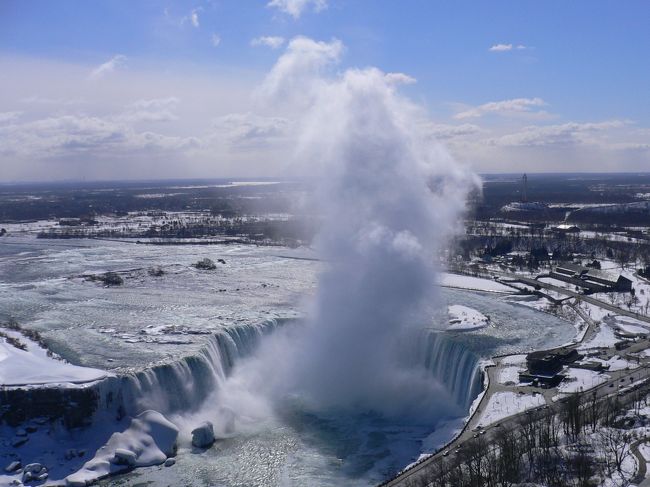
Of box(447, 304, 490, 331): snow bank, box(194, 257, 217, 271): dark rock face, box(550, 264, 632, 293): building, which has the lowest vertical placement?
box(447, 304, 490, 331): snow bank

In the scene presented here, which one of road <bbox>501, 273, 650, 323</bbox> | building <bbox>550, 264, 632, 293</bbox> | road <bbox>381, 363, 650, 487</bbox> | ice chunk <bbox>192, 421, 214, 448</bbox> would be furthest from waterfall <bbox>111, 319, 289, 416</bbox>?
building <bbox>550, 264, 632, 293</bbox>

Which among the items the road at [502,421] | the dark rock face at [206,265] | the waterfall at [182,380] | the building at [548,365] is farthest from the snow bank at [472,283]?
the waterfall at [182,380]

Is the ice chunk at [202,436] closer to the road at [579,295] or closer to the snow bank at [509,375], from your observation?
the snow bank at [509,375]

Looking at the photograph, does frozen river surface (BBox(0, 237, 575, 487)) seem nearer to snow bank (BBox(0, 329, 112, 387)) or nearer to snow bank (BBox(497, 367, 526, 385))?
snow bank (BBox(0, 329, 112, 387))

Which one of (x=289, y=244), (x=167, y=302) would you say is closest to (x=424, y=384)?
(x=167, y=302)

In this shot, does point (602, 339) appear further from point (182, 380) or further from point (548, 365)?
point (182, 380)
